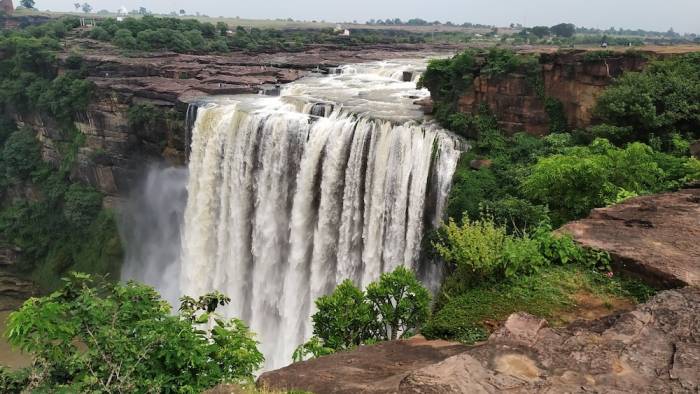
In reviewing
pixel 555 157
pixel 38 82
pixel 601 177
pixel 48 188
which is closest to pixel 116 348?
pixel 601 177

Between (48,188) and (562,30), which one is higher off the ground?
(562,30)

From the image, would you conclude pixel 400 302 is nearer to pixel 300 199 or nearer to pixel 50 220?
pixel 300 199

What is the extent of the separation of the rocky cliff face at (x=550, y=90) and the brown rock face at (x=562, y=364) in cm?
1031

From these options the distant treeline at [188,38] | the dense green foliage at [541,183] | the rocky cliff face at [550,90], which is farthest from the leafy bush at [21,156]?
the rocky cliff face at [550,90]

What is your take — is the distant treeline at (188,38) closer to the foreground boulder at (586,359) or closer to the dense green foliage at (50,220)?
the dense green foliage at (50,220)

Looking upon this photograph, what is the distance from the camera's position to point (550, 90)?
16.3m

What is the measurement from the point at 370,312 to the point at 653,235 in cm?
460

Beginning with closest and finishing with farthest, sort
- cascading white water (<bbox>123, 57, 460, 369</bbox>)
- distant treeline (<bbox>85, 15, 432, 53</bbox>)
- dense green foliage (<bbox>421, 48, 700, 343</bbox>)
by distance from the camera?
dense green foliage (<bbox>421, 48, 700, 343</bbox>) → cascading white water (<bbox>123, 57, 460, 369</bbox>) → distant treeline (<bbox>85, 15, 432, 53</bbox>)

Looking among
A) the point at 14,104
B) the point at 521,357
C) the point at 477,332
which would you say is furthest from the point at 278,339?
the point at 14,104

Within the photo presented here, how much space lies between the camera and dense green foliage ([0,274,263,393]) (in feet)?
20.3

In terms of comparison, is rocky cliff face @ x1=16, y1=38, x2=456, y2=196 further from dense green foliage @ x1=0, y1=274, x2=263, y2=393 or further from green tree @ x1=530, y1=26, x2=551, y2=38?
green tree @ x1=530, y1=26, x2=551, y2=38

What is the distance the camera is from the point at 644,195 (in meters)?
10.5

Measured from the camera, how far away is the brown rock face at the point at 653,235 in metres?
7.06

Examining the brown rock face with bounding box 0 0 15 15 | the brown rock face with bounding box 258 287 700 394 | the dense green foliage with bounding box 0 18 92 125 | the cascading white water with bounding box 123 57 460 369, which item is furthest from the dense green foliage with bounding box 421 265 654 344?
the brown rock face with bounding box 0 0 15 15
